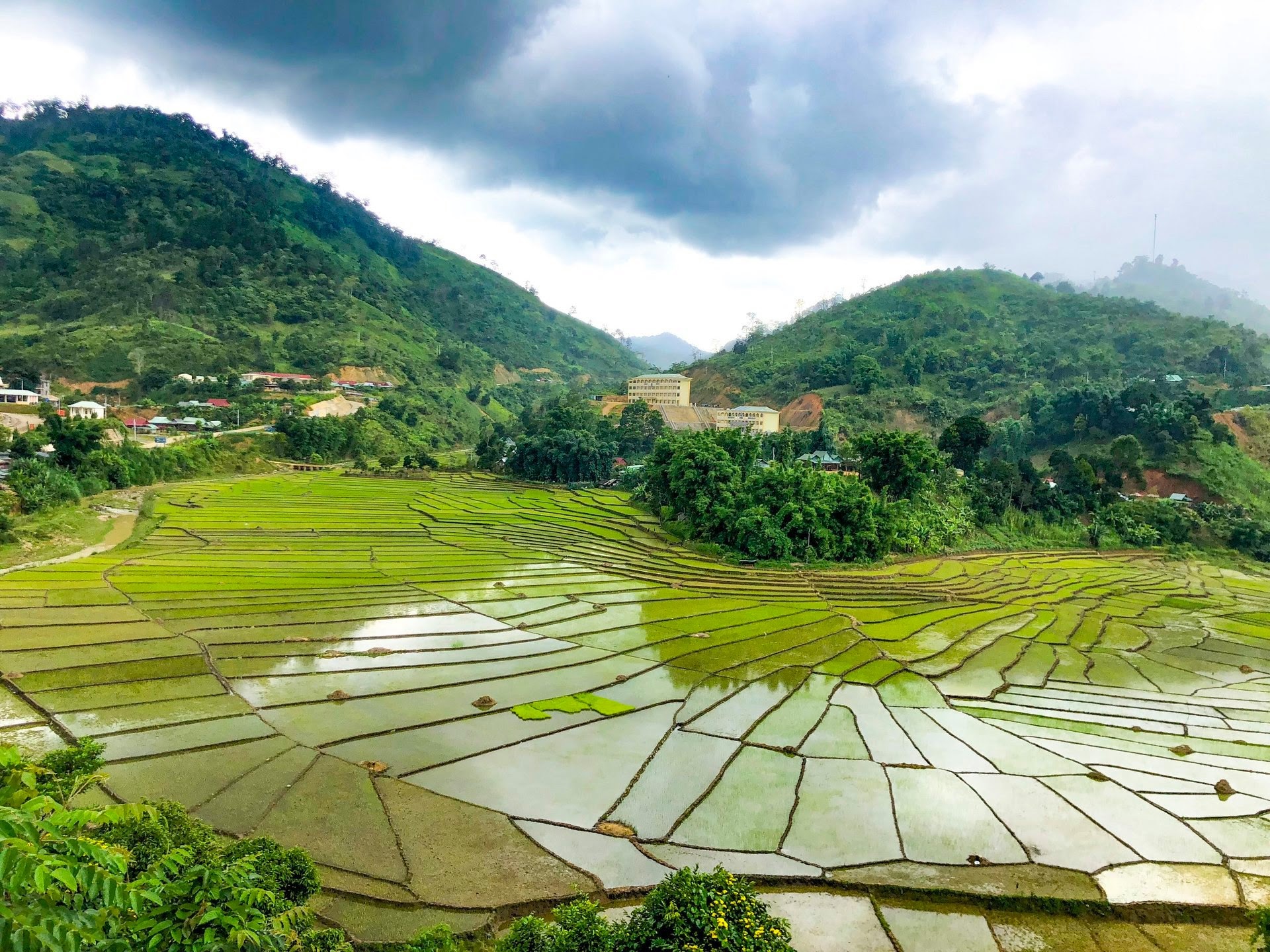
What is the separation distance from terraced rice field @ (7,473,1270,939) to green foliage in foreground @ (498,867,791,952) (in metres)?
2.55

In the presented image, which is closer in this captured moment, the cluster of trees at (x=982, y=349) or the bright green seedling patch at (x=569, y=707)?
the bright green seedling patch at (x=569, y=707)

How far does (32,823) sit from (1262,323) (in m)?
271

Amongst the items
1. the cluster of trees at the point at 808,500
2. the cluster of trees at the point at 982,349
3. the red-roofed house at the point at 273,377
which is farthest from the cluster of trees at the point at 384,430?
the cluster of trees at the point at 982,349

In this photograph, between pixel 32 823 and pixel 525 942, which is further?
pixel 525 942

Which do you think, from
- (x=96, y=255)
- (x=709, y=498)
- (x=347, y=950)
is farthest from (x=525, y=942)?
(x=96, y=255)

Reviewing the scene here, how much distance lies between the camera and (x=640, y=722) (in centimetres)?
1845

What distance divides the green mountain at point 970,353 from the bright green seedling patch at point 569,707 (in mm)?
68250

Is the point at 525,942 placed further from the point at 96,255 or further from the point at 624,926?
the point at 96,255

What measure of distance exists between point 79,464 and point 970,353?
10526 cm

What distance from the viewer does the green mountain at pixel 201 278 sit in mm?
88000

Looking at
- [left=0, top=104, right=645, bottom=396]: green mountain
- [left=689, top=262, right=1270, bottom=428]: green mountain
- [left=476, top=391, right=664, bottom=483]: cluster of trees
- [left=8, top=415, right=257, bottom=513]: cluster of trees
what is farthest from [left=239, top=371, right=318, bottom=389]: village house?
[left=689, top=262, right=1270, bottom=428]: green mountain

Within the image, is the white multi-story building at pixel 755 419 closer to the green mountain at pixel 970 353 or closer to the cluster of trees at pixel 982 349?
the green mountain at pixel 970 353

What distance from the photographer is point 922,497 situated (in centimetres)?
4903

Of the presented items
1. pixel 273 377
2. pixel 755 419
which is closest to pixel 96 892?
pixel 755 419
